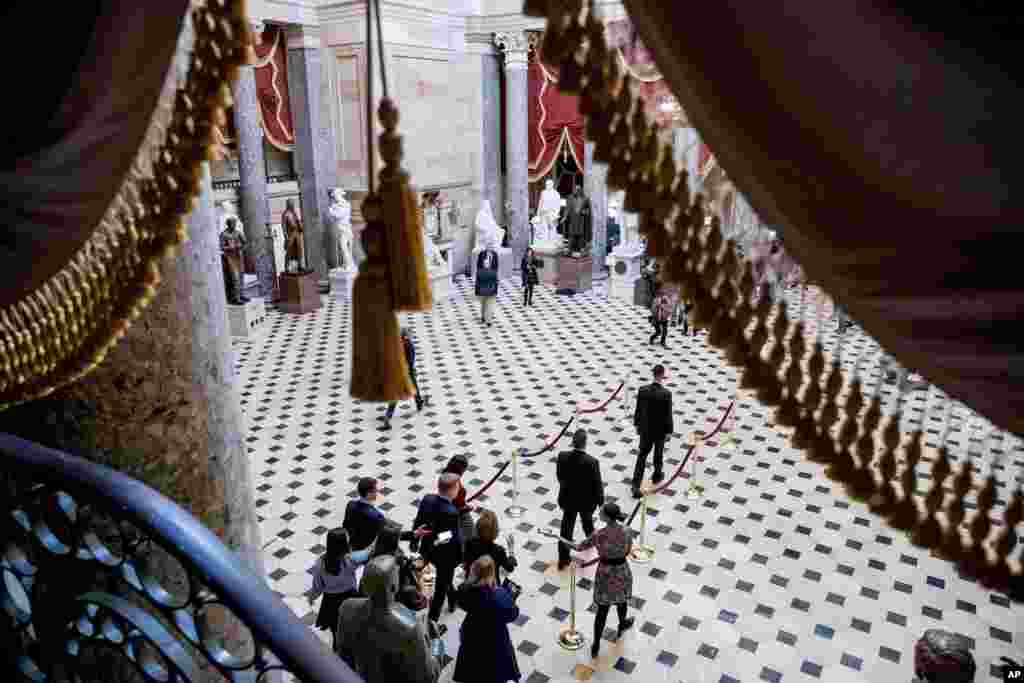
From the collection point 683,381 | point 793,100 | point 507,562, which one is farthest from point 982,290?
point 683,381

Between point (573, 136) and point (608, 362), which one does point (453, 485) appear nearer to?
point (608, 362)

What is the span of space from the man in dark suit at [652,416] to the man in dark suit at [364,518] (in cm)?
317

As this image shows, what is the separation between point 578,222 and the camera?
53.3 feet

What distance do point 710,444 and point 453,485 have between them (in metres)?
4.57

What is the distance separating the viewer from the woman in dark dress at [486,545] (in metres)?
4.64

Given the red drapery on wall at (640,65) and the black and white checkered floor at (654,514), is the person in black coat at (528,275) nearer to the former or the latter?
the black and white checkered floor at (654,514)

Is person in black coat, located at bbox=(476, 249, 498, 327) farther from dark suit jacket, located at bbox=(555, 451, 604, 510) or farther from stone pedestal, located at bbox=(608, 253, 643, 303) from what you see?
dark suit jacket, located at bbox=(555, 451, 604, 510)

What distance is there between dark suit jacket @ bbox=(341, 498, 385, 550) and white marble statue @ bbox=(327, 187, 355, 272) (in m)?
11.0

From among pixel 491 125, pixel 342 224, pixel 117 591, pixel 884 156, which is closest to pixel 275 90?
pixel 342 224

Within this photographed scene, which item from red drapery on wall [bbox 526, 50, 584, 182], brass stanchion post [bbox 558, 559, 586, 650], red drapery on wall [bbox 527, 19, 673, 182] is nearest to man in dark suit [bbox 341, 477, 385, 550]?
brass stanchion post [bbox 558, 559, 586, 650]

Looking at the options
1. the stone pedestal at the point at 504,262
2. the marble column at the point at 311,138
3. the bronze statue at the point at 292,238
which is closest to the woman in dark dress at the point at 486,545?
the bronze statue at the point at 292,238

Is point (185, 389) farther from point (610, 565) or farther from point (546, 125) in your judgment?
point (546, 125)

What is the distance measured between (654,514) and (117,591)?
5.58 metres

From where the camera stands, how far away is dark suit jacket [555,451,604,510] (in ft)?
19.1
